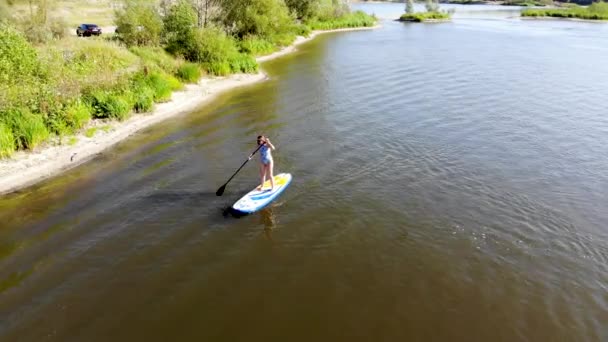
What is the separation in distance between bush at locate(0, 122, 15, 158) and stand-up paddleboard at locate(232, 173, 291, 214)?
11.0 metres

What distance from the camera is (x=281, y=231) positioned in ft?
45.9

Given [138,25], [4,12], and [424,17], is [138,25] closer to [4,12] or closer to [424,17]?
[4,12]

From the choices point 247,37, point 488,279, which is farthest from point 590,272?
point 247,37

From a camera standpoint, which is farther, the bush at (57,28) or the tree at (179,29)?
the bush at (57,28)

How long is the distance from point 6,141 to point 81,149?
3.00 meters

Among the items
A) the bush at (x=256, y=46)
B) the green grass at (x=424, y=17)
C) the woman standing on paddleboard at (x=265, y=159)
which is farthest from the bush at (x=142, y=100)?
the green grass at (x=424, y=17)

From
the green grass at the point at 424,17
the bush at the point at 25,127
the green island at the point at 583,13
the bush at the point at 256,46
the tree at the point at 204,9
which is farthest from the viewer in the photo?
the green grass at the point at 424,17

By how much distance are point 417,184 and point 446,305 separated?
7019 mm

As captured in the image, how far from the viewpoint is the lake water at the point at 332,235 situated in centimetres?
1033

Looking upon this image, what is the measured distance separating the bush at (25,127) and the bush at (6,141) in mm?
275

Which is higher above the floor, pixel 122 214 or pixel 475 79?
pixel 475 79

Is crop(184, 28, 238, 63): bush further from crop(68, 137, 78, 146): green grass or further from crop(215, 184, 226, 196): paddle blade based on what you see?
crop(215, 184, 226, 196): paddle blade

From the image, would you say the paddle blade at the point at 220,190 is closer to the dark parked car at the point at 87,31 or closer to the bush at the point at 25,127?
the bush at the point at 25,127

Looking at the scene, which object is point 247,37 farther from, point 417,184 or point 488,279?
point 488,279
